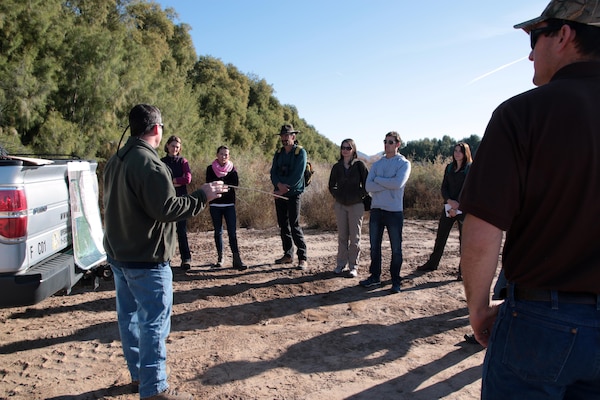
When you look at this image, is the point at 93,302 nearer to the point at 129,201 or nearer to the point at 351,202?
the point at 129,201

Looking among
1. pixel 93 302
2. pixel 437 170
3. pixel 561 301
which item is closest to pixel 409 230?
pixel 437 170

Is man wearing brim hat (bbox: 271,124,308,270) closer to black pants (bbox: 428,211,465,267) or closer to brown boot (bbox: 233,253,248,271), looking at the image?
brown boot (bbox: 233,253,248,271)

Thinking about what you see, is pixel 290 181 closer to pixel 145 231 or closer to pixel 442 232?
pixel 442 232

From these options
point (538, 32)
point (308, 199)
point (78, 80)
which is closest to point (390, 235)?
point (538, 32)

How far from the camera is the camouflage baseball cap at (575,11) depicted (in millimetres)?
1408

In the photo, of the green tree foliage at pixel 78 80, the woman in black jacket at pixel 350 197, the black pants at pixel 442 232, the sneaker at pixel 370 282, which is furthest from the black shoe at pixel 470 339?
the green tree foliage at pixel 78 80

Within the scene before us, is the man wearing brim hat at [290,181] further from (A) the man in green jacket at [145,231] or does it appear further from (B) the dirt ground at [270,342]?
(A) the man in green jacket at [145,231]

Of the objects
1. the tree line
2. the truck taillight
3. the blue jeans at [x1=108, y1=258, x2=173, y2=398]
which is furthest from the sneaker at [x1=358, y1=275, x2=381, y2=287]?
the tree line

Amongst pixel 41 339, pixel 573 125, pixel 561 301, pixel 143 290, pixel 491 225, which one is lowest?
pixel 41 339

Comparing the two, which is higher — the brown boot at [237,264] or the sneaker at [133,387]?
the brown boot at [237,264]

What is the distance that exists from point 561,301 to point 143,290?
7.92ft

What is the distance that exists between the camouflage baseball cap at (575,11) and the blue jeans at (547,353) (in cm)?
88

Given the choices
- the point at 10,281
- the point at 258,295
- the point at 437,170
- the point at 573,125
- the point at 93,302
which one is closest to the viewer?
the point at 573,125

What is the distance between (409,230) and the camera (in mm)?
11258
